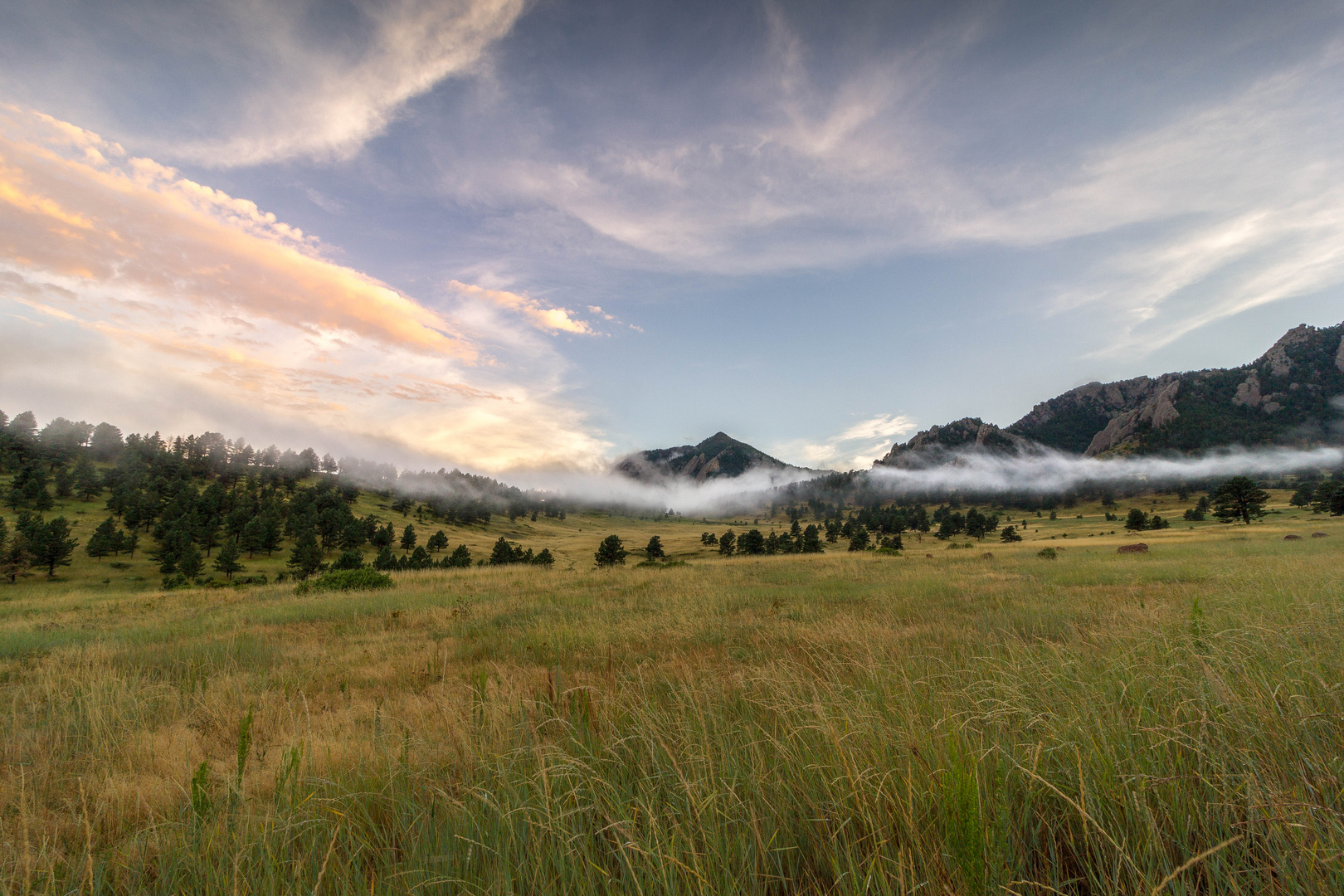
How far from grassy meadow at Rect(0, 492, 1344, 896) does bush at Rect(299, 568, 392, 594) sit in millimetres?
13257

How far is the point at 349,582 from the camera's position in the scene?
20406mm

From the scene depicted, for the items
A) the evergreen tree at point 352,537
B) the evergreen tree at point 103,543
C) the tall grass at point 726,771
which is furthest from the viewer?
the evergreen tree at point 352,537

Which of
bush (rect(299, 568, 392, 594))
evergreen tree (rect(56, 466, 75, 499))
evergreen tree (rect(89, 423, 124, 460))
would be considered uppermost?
evergreen tree (rect(89, 423, 124, 460))

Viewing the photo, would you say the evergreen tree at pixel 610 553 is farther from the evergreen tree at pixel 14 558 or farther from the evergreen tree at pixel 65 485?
the evergreen tree at pixel 65 485

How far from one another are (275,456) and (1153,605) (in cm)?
19374

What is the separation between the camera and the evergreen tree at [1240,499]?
65.2 m

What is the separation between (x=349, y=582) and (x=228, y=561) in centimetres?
7386

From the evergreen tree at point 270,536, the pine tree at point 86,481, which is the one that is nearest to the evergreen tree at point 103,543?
the evergreen tree at point 270,536

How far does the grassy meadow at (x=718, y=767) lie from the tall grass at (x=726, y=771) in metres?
0.03

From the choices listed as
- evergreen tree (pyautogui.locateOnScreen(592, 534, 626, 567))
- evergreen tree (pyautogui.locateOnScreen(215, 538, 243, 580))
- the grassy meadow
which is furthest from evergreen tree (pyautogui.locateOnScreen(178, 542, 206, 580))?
the grassy meadow

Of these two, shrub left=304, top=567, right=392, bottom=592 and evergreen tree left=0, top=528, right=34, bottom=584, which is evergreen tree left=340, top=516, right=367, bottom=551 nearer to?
evergreen tree left=0, top=528, right=34, bottom=584

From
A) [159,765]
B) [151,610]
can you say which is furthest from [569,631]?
[151,610]

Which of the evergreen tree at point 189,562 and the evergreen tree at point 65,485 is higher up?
the evergreen tree at point 65,485

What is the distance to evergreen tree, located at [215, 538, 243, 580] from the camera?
7119 cm
